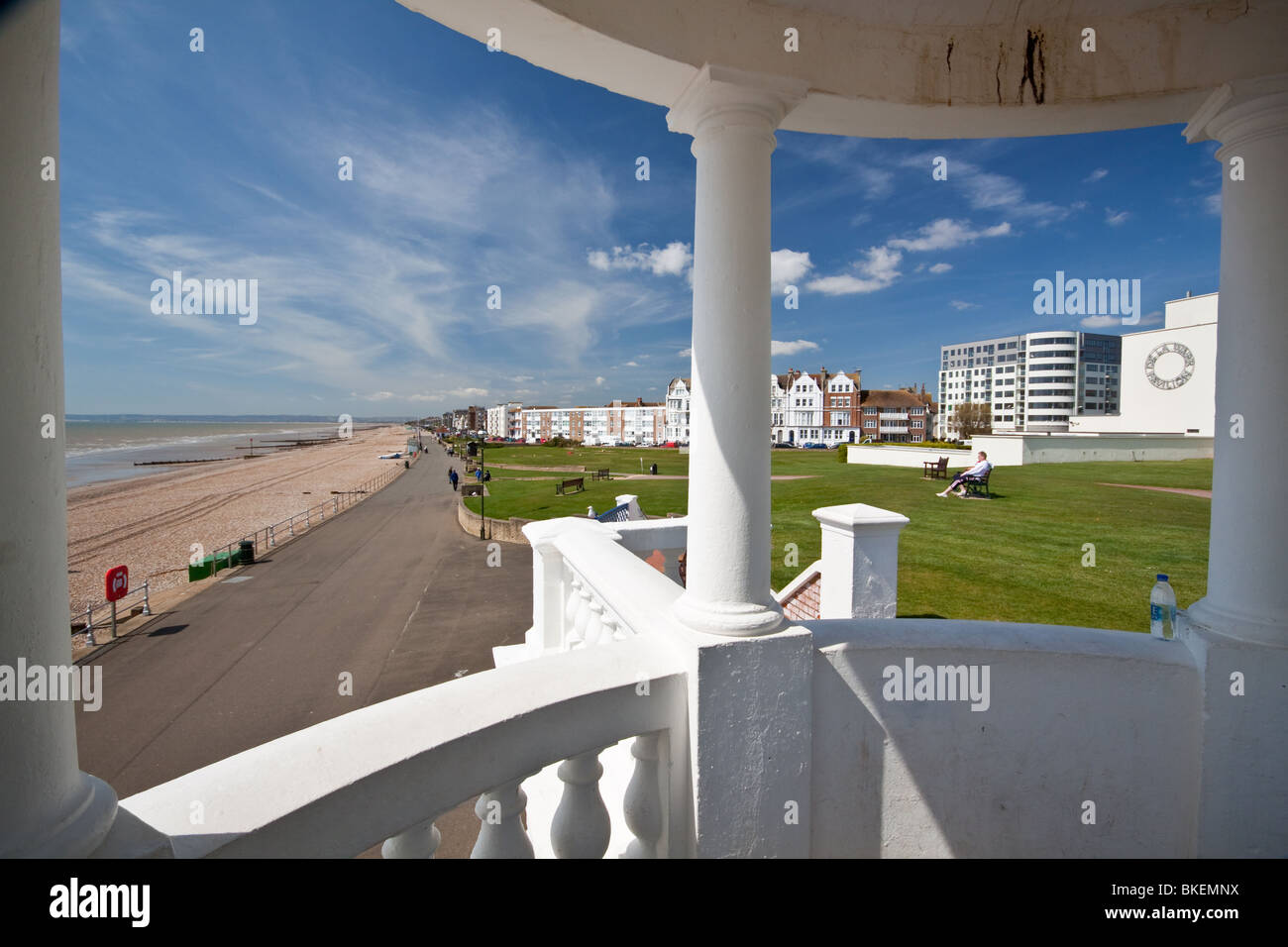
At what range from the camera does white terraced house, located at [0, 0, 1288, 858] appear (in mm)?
2555

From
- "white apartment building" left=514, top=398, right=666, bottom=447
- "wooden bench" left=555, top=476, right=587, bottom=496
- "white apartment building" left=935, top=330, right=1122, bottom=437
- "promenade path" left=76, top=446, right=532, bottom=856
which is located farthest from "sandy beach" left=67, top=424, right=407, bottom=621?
"white apartment building" left=935, top=330, right=1122, bottom=437

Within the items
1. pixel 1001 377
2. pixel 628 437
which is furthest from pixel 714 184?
pixel 1001 377

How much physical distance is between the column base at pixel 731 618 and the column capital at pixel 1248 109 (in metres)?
3.55

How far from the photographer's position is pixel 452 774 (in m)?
1.98

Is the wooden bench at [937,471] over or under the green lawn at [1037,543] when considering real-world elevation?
over

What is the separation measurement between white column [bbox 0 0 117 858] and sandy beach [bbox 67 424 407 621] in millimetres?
25113

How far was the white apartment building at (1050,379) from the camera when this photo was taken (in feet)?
332

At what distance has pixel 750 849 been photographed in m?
2.61

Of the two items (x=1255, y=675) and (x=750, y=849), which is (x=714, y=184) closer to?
(x=750, y=849)

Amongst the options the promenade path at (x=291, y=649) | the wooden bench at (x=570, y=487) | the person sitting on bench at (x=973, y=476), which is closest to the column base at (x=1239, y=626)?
the promenade path at (x=291, y=649)

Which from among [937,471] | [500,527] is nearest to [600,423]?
[500,527]

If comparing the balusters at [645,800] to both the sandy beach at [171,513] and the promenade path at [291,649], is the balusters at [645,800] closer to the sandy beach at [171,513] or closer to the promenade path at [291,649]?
the promenade path at [291,649]

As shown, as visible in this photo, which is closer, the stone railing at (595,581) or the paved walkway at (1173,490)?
the stone railing at (595,581)
